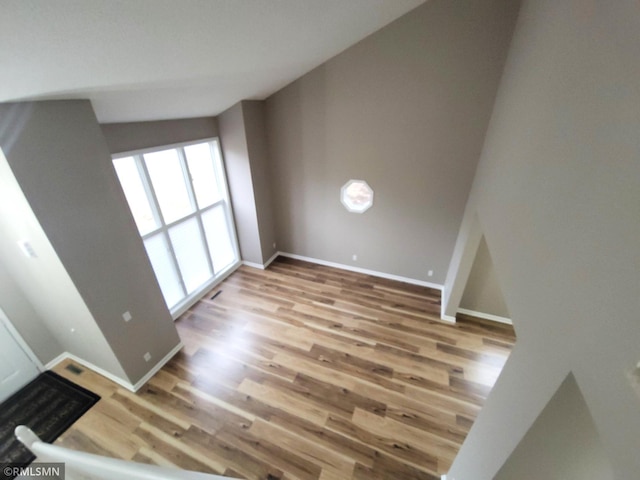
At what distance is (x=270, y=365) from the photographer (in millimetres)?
3221

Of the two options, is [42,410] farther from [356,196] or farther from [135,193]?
[356,196]

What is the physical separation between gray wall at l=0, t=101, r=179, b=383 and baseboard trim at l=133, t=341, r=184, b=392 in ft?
0.33

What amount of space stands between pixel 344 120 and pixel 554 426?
399cm

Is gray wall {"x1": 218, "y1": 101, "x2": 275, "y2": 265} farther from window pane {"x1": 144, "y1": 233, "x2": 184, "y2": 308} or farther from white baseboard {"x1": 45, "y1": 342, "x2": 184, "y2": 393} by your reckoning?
white baseboard {"x1": 45, "y1": 342, "x2": 184, "y2": 393}

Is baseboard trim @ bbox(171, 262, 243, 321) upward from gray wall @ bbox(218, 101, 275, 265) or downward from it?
downward

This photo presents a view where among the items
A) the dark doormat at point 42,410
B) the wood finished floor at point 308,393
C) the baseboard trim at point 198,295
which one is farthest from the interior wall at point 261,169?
the dark doormat at point 42,410

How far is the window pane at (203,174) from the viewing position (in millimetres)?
3954

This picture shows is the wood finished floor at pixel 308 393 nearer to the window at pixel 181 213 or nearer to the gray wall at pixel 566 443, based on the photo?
the window at pixel 181 213

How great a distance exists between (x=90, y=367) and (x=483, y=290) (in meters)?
5.60

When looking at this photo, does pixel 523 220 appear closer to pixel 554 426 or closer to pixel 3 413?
pixel 554 426

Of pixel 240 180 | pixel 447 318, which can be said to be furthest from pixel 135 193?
pixel 447 318

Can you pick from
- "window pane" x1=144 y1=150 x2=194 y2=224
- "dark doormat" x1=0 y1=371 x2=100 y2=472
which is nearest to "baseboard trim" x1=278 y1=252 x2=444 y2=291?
"window pane" x1=144 y1=150 x2=194 y2=224

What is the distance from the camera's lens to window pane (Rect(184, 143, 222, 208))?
395cm

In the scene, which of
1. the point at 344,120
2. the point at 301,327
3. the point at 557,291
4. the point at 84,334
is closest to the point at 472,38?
the point at 344,120
